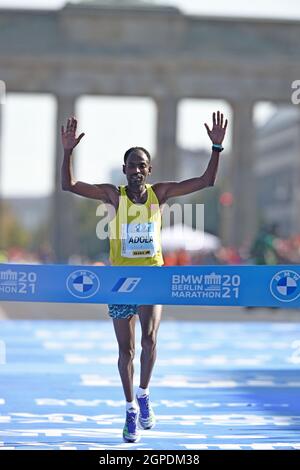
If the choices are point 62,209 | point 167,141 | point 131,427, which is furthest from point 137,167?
point 62,209

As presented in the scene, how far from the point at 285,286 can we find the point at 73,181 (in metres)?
1.50

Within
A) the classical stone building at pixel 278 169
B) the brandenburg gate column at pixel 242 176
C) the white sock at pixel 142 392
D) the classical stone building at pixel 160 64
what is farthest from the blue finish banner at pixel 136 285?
the classical stone building at pixel 278 169

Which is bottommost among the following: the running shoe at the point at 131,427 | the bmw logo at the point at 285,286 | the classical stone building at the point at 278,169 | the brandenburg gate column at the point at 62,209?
the classical stone building at the point at 278,169

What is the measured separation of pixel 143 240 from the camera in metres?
8.62

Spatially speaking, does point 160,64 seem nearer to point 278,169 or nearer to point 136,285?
point 136,285

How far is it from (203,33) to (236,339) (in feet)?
146

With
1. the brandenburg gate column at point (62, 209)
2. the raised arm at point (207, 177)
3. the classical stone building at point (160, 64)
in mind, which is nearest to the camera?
the raised arm at point (207, 177)

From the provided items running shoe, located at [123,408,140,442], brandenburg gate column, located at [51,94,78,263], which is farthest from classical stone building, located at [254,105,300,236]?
running shoe, located at [123,408,140,442]

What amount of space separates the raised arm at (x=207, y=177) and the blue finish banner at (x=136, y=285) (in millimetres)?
637

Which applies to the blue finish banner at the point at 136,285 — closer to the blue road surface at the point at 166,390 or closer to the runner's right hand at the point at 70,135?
the runner's right hand at the point at 70,135

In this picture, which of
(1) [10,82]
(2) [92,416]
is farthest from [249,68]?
(2) [92,416]

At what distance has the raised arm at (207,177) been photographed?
8547 mm

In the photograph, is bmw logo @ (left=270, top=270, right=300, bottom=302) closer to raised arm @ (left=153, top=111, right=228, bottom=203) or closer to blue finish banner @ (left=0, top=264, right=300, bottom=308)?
blue finish banner @ (left=0, top=264, right=300, bottom=308)

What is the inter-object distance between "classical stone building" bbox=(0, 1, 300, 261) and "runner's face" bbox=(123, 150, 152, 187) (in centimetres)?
5268
